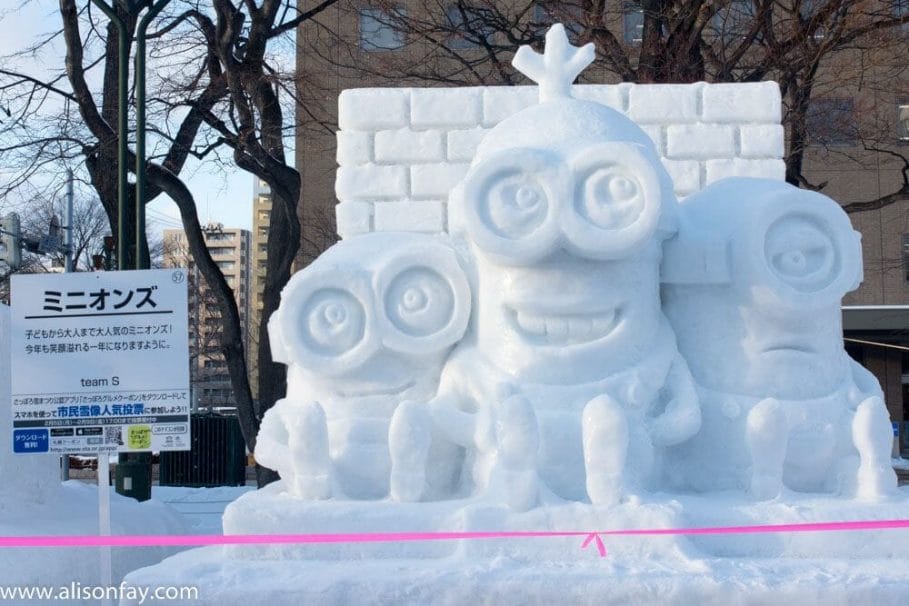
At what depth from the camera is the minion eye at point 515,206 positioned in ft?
13.3

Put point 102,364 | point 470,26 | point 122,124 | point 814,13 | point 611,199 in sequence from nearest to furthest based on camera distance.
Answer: point 611,199, point 102,364, point 122,124, point 814,13, point 470,26

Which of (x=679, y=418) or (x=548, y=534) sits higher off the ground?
(x=679, y=418)

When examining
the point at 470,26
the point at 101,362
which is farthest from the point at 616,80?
the point at 101,362

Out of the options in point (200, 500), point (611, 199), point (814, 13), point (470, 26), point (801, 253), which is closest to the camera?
point (611, 199)

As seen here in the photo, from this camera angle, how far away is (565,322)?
13.7 ft

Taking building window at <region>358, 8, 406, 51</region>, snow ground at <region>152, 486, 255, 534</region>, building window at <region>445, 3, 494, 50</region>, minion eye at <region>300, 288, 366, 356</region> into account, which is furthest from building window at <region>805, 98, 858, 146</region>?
minion eye at <region>300, 288, 366, 356</region>

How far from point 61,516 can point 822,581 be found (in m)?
4.32

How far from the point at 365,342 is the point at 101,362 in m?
1.49

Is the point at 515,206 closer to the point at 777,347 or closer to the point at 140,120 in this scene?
the point at 777,347

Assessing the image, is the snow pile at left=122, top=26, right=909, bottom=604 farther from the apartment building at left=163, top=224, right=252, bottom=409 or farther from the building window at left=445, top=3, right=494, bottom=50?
the apartment building at left=163, top=224, right=252, bottom=409

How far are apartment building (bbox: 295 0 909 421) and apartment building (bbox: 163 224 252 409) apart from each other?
17.9 feet

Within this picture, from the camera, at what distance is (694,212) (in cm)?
456

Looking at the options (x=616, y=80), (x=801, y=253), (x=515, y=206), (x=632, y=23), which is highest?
(x=632, y=23)

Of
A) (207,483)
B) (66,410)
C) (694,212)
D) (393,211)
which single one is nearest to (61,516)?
(66,410)
